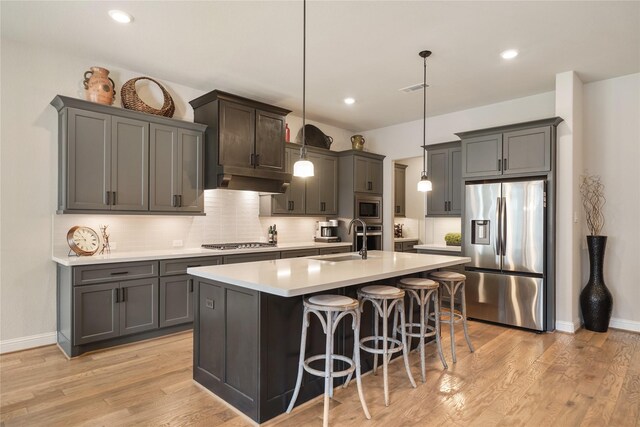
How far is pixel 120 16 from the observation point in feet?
9.98

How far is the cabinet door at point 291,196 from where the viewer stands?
538cm

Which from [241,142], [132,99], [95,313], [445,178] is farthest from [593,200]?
[95,313]

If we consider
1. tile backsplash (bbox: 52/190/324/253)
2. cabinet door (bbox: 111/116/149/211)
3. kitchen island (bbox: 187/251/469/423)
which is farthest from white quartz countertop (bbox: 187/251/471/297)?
tile backsplash (bbox: 52/190/324/253)

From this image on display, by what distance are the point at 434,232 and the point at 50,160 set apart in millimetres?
5158

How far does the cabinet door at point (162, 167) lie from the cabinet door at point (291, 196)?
1.51m

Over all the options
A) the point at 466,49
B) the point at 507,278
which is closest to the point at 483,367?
the point at 507,278

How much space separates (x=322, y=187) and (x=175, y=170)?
8.01 ft

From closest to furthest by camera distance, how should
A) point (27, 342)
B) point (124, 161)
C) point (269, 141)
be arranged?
1. point (27, 342)
2. point (124, 161)
3. point (269, 141)

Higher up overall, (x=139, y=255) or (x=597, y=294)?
(x=139, y=255)

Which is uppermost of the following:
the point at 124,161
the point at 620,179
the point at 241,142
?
the point at 241,142

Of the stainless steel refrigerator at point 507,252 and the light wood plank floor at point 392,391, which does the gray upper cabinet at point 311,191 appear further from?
the light wood plank floor at point 392,391

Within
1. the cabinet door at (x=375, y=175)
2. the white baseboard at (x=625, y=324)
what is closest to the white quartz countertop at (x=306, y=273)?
the white baseboard at (x=625, y=324)

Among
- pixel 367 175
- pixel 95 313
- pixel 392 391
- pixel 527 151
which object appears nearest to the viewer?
pixel 392 391

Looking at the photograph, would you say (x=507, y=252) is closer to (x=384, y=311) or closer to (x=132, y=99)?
(x=384, y=311)
